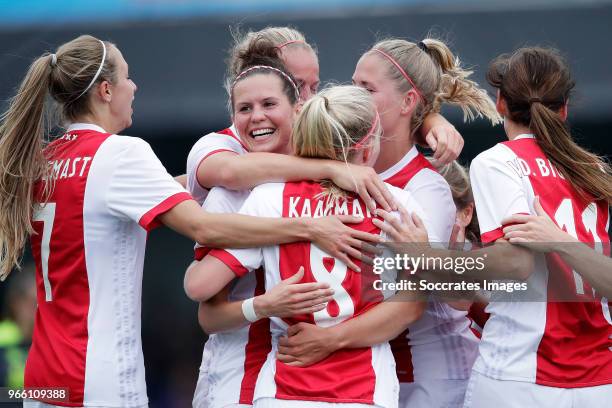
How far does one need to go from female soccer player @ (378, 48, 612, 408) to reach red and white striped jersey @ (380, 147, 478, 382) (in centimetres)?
30

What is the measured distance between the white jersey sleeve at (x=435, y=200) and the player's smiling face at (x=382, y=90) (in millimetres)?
240

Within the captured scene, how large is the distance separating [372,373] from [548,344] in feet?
2.00

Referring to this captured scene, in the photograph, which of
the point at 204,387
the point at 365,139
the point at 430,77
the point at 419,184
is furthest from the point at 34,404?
the point at 430,77

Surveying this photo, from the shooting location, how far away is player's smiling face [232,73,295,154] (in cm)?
318

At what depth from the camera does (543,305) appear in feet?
9.61

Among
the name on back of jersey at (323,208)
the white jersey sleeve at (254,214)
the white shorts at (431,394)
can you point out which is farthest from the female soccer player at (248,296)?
the white shorts at (431,394)

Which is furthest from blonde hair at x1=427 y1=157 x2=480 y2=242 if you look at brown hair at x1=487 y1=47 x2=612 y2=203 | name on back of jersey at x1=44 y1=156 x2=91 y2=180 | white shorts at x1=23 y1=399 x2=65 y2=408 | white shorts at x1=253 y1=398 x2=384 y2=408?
white shorts at x1=23 y1=399 x2=65 y2=408

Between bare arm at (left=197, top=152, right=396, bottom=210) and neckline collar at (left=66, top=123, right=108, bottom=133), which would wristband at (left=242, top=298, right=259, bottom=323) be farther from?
neckline collar at (left=66, top=123, right=108, bottom=133)

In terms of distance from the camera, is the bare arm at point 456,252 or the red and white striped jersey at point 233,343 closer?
the bare arm at point 456,252

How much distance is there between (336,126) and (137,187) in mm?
658

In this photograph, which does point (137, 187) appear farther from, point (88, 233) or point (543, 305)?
point (543, 305)

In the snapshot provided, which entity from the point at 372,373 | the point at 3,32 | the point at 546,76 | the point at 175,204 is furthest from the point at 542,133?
the point at 3,32

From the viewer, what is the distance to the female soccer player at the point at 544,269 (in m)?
2.88

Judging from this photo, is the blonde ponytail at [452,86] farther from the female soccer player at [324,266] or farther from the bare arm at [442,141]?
the female soccer player at [324,266]
